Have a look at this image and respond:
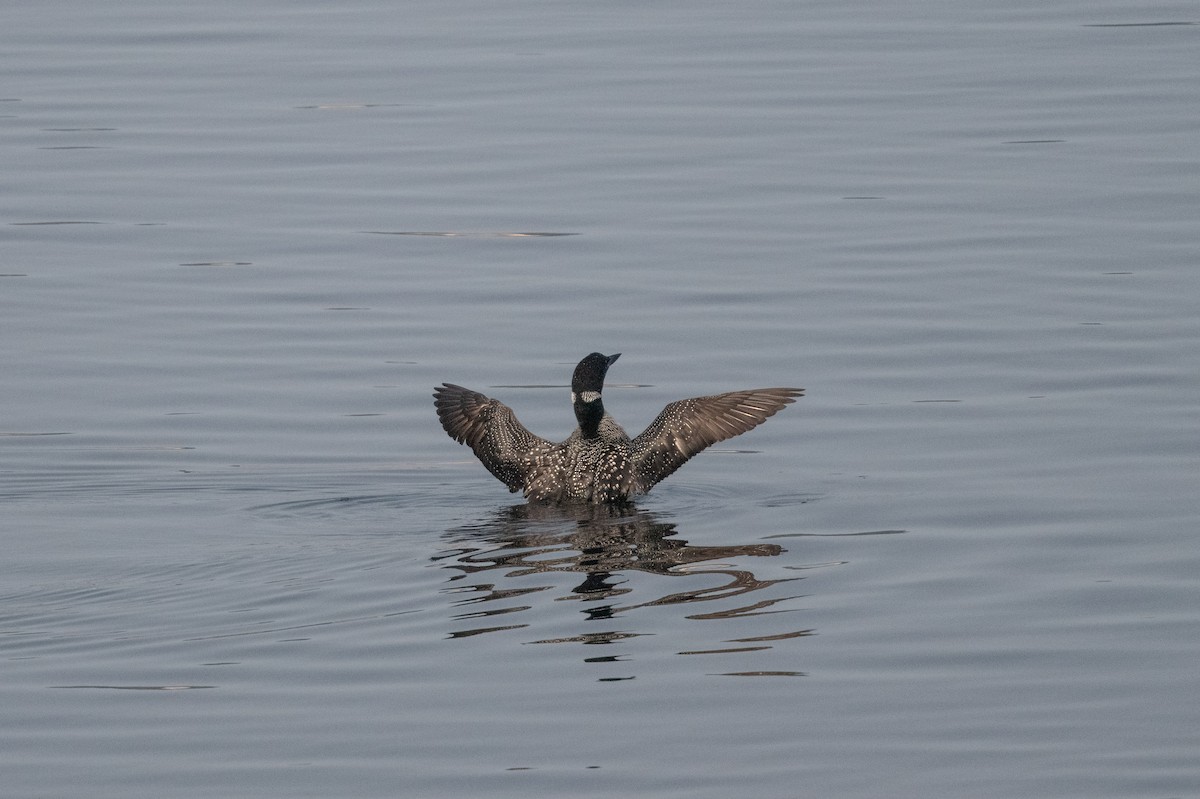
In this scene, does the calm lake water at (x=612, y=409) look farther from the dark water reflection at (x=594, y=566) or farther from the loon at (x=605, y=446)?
the loon at (x=605, y=446)

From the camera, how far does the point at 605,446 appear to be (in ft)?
34.2

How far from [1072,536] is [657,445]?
7.27 ft

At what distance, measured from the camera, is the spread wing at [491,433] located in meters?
10.5

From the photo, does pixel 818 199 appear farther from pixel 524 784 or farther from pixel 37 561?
pixel 524 784

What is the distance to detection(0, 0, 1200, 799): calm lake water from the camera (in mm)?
6711

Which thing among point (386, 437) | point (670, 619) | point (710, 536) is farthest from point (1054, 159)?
point (670, 619)

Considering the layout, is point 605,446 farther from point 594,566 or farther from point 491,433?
point 594,566

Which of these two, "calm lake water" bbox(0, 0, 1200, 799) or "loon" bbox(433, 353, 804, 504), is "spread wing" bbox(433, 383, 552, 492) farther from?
"calm lake water" bbox(0, 0, 1200, 799)

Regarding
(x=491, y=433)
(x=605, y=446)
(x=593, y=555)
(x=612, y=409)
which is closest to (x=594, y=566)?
(x=593, y=555)

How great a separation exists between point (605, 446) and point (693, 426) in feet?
1.47

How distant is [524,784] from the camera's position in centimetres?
620

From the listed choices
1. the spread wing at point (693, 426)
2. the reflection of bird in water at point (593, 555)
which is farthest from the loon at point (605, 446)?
the reflection of bird in water at point (593, 555)

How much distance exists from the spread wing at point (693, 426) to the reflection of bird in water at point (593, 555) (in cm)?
30

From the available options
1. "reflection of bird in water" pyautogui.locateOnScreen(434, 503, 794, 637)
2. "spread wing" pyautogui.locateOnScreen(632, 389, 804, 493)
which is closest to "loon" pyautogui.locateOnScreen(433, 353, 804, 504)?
"spread wing" pyautogui.locateOnScreen(632, 389, 804, 493)
